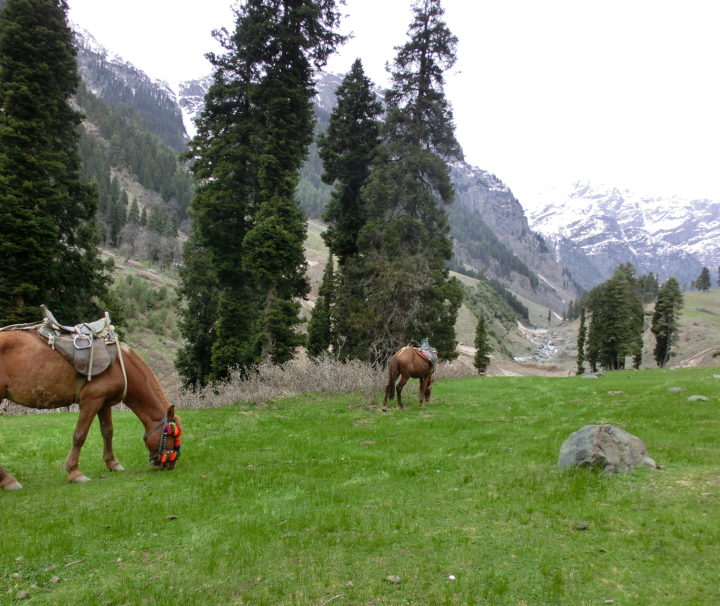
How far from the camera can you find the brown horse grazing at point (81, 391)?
6.99 metres

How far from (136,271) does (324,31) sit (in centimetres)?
7639

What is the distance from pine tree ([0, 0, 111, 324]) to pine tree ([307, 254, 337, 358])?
48.0ft

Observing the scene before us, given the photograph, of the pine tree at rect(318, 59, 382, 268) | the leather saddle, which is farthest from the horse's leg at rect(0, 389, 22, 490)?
the pine tree at rect(318, 59, 382, 268)

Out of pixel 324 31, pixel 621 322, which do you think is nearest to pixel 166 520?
pixel 324 31

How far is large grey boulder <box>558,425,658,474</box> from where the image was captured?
23.4 feet

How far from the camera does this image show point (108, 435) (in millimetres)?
8141

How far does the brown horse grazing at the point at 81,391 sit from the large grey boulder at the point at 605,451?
712 cm

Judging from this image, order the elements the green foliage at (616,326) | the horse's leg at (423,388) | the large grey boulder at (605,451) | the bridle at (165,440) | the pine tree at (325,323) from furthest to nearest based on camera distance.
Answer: the green foliage at (616,326)
the pine tree at (325,323)
the horse's leg at (423,388)
the bridle at (165,440)
the large grey boulder at (605,451)

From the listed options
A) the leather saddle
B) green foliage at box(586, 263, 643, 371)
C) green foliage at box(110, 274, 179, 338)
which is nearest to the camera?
the leather saddle

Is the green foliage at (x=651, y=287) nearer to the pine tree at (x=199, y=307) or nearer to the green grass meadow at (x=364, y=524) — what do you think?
the pine tree at (x=199, y=307)

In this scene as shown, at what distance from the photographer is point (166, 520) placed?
19.1 feet

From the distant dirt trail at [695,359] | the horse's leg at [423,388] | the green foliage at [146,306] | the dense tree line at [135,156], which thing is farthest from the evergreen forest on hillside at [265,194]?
the dense tree line at [135,156]

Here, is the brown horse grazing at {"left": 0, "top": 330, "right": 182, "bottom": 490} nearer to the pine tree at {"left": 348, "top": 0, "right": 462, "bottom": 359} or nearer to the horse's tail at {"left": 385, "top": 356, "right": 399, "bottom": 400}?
the horse's tail at {"left": 385, "top": 356, "right": 399, "bottom": 400}

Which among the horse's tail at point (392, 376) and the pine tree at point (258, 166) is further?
the pine tree at point (258, 166)
